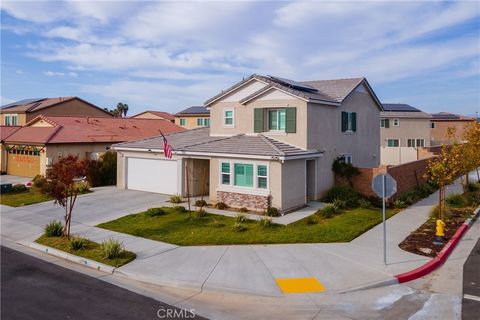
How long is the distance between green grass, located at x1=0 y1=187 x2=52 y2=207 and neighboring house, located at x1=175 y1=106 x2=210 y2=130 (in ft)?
121

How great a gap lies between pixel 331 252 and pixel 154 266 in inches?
210

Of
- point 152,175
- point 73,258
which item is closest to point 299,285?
point 73,258

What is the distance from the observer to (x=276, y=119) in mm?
21719

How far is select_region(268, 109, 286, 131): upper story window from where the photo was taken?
Answer: 21.5 metres

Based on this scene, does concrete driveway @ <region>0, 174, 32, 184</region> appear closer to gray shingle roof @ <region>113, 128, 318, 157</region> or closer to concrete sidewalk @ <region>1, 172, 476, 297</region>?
gray shingle roof @ <region>113, 128, 318, 157</region>

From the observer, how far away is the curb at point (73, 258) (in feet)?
36.4

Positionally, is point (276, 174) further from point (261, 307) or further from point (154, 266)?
point (261, 307)

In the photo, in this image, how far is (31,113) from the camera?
147ft

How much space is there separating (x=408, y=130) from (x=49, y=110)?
4251cm

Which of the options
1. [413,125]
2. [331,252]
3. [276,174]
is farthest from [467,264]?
[413,125]

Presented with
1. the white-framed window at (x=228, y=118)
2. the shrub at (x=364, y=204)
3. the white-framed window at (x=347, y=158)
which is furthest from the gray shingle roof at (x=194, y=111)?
the shrub at (x=364, y=204)

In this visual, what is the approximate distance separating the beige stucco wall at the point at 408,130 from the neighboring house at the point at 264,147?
23261 mm

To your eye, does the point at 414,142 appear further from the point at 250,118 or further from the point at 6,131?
the point at 6,131

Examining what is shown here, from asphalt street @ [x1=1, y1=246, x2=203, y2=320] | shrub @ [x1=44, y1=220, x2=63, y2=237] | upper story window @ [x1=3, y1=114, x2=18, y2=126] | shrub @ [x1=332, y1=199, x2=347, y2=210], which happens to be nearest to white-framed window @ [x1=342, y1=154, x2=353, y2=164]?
shrub @ [x1=332, y1=199, x2=347, y2=210]
